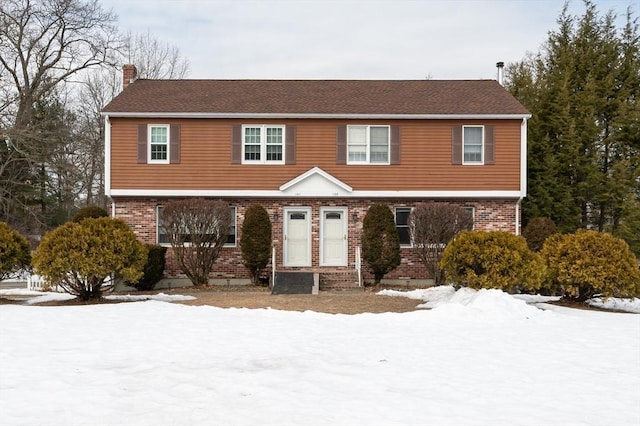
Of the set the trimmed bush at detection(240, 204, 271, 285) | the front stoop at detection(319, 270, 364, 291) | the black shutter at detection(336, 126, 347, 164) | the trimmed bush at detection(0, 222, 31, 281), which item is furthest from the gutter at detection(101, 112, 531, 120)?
the trimmed bush at detection(0, 222, 31, 281)

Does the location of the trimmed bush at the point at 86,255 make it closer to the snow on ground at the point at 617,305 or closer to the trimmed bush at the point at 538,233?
the snow on ground at the point at 617,305

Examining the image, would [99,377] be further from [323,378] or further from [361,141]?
[361,141]

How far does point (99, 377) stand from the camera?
6.79 metres

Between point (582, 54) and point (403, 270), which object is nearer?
point (403, 270)

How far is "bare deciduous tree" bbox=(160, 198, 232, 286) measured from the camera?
16.9m

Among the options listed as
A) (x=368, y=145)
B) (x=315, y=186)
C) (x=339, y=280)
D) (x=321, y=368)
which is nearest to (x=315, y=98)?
(x=368, y=145)

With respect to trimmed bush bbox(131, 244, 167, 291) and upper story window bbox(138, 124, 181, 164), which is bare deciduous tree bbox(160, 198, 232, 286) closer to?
trimmed bush bbox(131, 244, 167, 291)

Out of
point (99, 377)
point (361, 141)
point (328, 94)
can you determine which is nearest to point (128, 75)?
point (328, 94)

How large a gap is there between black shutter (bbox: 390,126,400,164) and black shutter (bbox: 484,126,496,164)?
9.30ft

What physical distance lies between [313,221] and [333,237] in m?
0.84

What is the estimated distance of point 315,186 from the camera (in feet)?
62.2

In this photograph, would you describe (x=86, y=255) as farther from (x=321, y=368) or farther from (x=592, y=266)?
(x=592, y=266)

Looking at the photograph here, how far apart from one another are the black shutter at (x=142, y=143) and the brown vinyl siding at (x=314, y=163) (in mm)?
129

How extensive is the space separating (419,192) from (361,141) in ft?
8.32
